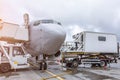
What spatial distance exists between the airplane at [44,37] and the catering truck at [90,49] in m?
3.55

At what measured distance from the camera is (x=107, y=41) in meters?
22.5

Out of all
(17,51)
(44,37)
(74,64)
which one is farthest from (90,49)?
(17,51)

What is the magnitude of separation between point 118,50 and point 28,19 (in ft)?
35.4

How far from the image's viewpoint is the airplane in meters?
16.2

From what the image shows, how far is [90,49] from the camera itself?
21.2 meters

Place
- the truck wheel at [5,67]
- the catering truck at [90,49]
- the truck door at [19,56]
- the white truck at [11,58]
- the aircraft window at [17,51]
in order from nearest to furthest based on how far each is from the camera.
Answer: the truck wheel at [5,67] → the white truck at [11,58] → the truck door at [19,56] → the aircraft window at [17,51] → the catering truck at [90,49]

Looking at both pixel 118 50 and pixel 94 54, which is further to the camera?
pixel 118 50

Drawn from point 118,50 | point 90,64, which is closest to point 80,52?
point 90,64

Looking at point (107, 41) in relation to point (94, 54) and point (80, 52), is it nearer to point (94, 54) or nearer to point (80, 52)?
point (94, 54)

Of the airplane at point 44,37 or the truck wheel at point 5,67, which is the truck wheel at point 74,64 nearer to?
the airplane at point 44,37

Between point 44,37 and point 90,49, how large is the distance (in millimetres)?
6455

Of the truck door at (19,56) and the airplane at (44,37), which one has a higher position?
the airplane at (44,37)

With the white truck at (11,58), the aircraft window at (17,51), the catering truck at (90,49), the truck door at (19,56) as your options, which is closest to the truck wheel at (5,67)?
the white truck at (11,58)

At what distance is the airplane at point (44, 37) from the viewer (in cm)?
1625
